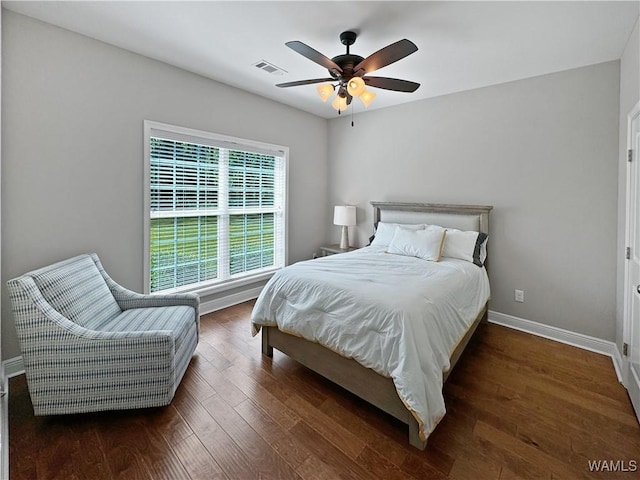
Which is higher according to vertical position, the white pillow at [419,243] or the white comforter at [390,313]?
the white pillow at [419,243]

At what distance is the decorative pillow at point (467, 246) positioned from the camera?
3.12 metres

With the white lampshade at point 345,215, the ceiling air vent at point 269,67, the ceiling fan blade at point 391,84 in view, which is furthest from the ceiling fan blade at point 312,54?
the white lampshade at point 345,215

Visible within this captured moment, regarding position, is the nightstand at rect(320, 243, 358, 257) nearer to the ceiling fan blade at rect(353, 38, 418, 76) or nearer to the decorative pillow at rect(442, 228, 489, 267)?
the decorative pillow at rect(442, 228, 489, 267)

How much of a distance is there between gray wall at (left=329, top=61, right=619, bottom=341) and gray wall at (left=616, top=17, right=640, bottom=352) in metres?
0.14

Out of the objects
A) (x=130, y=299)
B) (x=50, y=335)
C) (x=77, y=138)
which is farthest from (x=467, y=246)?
(x=77, y=138)

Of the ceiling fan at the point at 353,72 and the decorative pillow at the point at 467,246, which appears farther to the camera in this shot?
the decorative pillow at the point at 467,246

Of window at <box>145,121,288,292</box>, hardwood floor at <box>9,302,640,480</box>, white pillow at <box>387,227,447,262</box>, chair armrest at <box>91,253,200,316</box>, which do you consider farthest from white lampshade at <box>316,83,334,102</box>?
hardwood floor at <box>9,302,640,480</box>

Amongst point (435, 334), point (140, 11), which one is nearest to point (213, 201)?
point (140, 11)

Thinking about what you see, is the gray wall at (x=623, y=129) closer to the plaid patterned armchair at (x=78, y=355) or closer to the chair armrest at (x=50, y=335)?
the plaid patterned armchair at (x=78, y=355)

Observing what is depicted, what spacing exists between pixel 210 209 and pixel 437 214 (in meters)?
2.80

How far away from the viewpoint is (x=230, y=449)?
1.63 m

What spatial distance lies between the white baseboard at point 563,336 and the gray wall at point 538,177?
5cm

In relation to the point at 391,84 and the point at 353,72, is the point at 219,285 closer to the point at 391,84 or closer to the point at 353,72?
the point at 353,72

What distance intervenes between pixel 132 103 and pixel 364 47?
2209 millimetres
